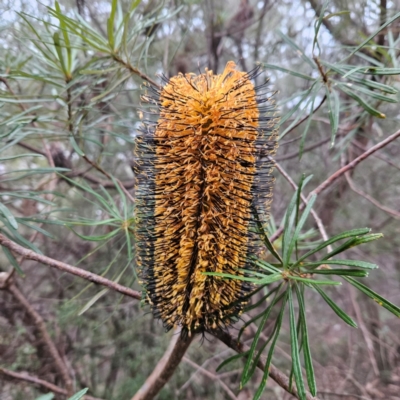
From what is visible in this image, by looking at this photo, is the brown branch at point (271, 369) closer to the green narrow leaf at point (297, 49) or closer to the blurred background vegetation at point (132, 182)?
the blurred background vegetation at point (132, 182)

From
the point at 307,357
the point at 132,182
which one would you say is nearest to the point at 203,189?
the point at 307,357

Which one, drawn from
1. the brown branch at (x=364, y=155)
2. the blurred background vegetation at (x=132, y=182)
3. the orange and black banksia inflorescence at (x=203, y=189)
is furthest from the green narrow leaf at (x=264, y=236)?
the blurred background vegetation at (x=132, y=182)

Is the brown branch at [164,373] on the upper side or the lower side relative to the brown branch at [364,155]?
lower

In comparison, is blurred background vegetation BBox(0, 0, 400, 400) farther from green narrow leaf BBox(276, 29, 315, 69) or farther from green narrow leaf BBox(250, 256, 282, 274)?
green narrow leaf BBox(250, 256, 282, 274)

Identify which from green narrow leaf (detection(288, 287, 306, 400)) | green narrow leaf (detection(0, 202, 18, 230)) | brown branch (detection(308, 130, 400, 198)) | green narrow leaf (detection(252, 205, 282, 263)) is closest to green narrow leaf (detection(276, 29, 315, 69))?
brown branch (detection(308, 130, 400, 198))

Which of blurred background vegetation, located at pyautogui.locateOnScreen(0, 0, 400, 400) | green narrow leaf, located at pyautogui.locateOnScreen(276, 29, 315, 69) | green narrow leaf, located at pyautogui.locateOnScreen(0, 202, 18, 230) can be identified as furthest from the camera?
blurred background vegetation, located at pyautogui.locateOnScreen(0, 0, 400, 400)

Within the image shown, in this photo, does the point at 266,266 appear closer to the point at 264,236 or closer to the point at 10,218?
the point at 264,236

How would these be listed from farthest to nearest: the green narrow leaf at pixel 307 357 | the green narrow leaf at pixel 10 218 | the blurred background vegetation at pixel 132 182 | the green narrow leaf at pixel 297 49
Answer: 1. the blurred background vegetation at pixel 132 182
2. the green narrow leaf at pixel 297 49
3. the green narrow leaf at pixel 10 218
4. the green narrow leaf at pixel 307 357

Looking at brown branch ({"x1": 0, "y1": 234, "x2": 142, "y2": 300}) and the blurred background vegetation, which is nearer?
brown branch ({"x1": 0, "y1": 234, "x2": 142, "y2": 300})

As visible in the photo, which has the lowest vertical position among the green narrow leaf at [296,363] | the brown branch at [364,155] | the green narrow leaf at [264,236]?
the green narrow leaf at [296,363]
